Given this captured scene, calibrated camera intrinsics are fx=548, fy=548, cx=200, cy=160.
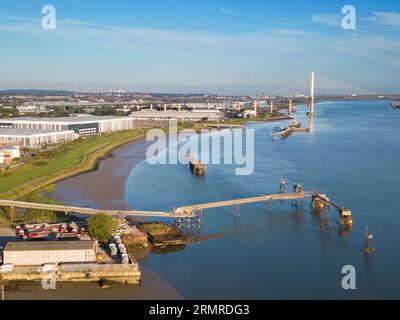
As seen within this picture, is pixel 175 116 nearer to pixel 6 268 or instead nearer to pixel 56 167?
pixel 56 167

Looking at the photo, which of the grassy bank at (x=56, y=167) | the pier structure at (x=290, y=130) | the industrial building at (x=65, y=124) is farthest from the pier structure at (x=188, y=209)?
the pier structure at (x=290, y=130)

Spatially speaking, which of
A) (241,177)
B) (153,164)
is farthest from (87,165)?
(241,177)

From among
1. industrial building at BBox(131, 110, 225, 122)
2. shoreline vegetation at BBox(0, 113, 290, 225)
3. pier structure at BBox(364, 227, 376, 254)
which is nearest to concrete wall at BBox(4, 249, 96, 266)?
shoreline vegetation at BBox(0, 113, 290, 225)

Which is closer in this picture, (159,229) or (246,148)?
(159,229)

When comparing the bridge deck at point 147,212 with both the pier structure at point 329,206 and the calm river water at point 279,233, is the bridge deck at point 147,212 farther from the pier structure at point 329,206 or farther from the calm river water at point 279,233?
the calm river water at point 279,233

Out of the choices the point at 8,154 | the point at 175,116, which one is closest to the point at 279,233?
the point at 8,154

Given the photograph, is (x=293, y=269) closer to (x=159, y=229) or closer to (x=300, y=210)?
(x=159, y=229)

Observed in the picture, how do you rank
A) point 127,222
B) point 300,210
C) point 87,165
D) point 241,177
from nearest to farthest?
point 127,222
point 300,210
point 241,177
point 87,165
